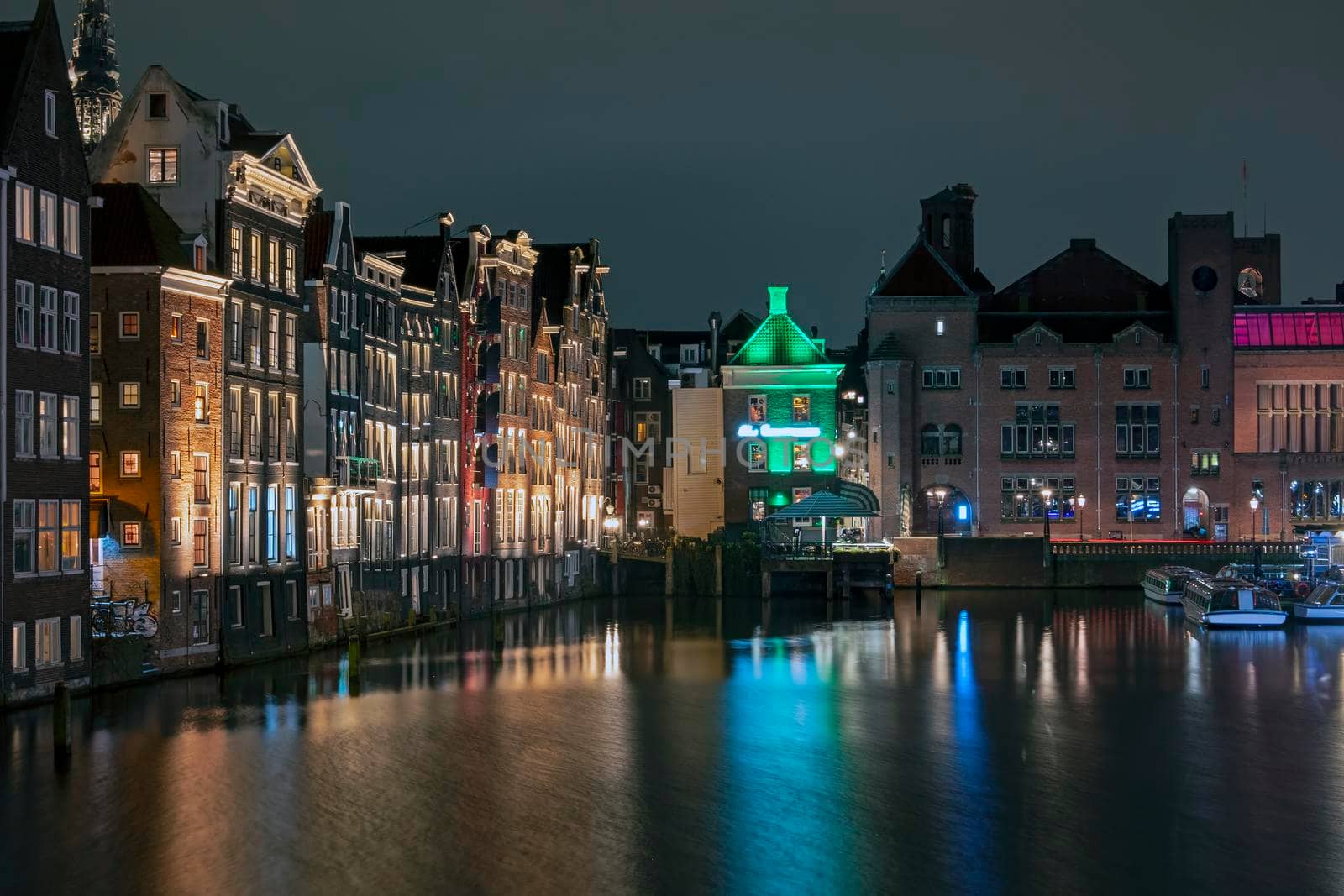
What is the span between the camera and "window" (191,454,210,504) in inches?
2596

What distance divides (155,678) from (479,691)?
11.8 m

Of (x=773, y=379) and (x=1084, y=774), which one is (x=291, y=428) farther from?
(x=773, y=379)

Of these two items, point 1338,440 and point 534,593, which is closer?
point 534,593

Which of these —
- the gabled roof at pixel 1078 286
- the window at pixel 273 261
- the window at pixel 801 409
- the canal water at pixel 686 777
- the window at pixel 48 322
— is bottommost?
the canal water at pixel 686 777

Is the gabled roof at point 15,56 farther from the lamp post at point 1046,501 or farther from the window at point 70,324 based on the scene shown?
the lamp post at point 1046,501

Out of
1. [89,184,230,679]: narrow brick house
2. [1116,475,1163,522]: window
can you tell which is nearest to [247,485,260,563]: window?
[89,184,230,679]: narrow brick house

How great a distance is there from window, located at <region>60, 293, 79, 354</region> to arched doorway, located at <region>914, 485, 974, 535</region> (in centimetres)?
8346

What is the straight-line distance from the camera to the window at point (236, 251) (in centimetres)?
6856

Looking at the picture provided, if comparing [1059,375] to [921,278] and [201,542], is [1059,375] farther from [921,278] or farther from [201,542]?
[201,542]

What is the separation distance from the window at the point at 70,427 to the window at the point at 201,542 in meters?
9.51

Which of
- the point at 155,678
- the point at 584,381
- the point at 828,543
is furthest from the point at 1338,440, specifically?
the point at 155,678

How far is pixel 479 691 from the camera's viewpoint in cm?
6819

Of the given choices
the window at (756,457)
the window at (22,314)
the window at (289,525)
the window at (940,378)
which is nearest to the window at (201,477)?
the window at (289,525)

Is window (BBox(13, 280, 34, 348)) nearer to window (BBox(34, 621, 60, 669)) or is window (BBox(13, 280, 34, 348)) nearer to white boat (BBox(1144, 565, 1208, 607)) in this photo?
window (BBox(34, 621, 60, 669))
